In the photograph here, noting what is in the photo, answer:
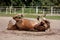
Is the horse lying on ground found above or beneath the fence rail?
above

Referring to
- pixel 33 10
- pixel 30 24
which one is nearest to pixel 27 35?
pixel 30 24

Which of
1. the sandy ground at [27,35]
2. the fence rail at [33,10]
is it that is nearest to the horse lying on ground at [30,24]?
the sandy ground at [27,35]

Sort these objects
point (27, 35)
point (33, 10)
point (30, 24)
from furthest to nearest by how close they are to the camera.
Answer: point (33, 10)
point (30, 24)
point (27, 35)

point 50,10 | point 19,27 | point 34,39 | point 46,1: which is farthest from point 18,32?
point 46,1

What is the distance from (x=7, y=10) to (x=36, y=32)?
910 inches

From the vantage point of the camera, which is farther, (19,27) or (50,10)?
(50,10)

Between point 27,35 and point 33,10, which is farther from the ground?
point 27,35

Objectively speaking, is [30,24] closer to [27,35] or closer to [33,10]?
[27,35]

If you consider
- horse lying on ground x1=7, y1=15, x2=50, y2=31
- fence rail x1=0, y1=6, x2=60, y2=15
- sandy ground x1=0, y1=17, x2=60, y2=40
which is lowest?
fence rail x1=0, y1=6, x2=60, y2=15

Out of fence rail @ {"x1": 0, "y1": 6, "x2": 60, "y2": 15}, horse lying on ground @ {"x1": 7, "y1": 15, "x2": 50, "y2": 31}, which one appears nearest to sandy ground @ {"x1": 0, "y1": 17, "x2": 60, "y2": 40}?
horse lying on ground @ {"x1": 7, "y1": 15, "x2": 50, "y2": 31}

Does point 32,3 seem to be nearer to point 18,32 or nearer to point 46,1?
point 46,1

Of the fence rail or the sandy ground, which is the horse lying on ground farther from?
the fence rail

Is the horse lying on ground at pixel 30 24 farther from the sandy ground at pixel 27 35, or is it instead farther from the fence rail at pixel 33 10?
the fence rail at pixel 33 10

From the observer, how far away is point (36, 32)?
10195mm
